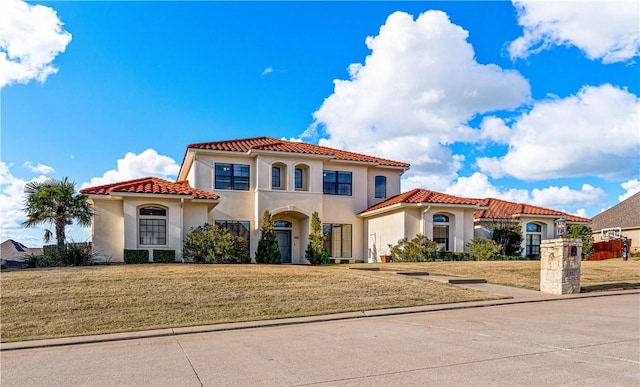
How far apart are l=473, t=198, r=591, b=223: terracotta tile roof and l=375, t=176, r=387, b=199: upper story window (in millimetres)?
6009

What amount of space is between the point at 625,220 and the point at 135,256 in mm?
40007

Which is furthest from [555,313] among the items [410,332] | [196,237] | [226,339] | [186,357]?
[196,237]

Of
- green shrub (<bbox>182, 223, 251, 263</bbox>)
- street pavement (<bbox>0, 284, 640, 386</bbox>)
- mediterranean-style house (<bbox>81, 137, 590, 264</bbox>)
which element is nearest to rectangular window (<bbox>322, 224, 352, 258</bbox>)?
mediterranean-style house (<bbox>81, 137, 590, 264</bbox>)

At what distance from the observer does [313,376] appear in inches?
266

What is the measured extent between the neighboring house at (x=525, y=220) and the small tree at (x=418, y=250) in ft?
20.8

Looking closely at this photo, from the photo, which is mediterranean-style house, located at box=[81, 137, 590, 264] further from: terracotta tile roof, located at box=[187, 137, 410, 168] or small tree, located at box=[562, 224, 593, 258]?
small tree, located at box=[562, 224, 593, 258]

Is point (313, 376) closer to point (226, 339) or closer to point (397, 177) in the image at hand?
point (226, 339)

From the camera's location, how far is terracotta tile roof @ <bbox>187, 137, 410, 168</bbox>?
2770 cm

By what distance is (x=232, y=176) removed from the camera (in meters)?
28.0

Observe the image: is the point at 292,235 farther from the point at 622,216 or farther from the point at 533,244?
the point at 622,216

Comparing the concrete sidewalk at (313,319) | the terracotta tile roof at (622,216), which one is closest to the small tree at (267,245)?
the concrete sidewalk at (313,319)

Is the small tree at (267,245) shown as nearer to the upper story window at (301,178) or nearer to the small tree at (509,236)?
the upper story window at (301,178)

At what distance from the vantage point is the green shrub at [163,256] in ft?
76.4

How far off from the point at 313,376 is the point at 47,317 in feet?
27.1
